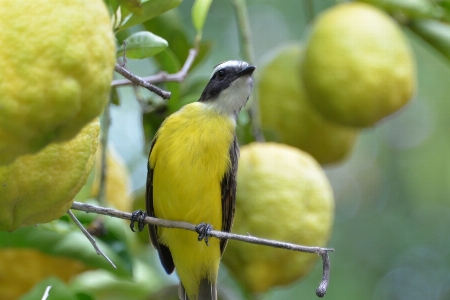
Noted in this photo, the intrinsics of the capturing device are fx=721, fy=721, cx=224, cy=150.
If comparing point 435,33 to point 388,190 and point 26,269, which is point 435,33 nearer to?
point 26,269

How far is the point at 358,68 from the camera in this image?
127 inches

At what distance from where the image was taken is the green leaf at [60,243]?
7.71 feet

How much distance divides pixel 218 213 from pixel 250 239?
1.27 metres

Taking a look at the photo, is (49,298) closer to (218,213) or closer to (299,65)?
(218,213)

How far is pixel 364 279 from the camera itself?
700 cm

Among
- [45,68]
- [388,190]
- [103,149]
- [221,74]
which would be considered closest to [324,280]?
[45,68]

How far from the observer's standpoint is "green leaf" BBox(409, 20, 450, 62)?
3428 millimetres

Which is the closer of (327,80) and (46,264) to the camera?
(46,264)

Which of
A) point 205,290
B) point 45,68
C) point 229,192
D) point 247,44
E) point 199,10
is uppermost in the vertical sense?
point 45,68

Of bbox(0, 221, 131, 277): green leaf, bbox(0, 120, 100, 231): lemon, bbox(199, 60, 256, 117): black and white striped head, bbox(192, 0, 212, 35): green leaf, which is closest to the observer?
bbox(0, 120, 100, 231): lemon

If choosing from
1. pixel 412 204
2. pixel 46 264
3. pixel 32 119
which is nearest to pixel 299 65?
pixel 46 264

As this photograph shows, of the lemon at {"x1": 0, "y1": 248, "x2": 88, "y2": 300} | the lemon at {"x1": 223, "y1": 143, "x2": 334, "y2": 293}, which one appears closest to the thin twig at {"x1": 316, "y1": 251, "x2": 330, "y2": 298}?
the lemon at {"x1": 223, "y1": 143, "x2": 334, "y2": 293}

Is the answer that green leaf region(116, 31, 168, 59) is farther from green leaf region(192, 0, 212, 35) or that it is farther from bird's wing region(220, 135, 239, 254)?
bird's wing region(220, 135, 239, 254)

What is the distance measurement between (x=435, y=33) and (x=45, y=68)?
8.66ft
